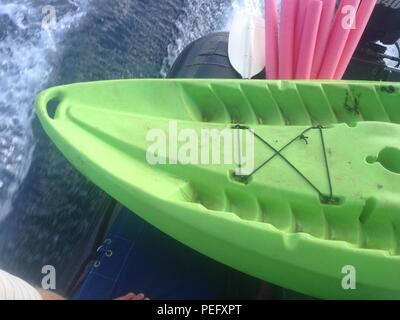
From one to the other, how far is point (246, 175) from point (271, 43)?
86cm

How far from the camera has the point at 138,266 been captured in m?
1.57

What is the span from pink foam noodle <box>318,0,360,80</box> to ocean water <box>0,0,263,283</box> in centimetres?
97

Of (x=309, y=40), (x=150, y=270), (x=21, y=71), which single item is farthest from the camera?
(x=21, y=71)

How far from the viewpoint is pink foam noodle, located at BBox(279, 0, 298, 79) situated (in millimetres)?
2074

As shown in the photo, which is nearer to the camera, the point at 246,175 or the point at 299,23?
the point at 246,175

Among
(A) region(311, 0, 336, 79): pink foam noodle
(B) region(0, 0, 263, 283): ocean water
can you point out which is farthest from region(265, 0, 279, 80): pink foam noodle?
(B) region(0, 0, 263, 283): ocean water

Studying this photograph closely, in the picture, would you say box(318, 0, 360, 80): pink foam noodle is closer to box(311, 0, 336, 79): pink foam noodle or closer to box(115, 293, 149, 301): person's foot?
box(311, 0, 336, 79): pink foam noodle

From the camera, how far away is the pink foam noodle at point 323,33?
2.10 meters

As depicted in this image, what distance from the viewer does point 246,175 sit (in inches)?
62.6

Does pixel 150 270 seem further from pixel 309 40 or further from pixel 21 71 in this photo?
pixel 21 71

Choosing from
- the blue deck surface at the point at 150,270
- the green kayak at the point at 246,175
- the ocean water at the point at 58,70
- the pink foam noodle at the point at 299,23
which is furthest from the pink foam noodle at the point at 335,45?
the blue deck surface at the point at 150,270

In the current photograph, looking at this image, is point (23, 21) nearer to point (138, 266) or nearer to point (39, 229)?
point (39, 229)

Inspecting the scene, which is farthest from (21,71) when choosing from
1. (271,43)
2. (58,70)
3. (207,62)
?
(271,43)
